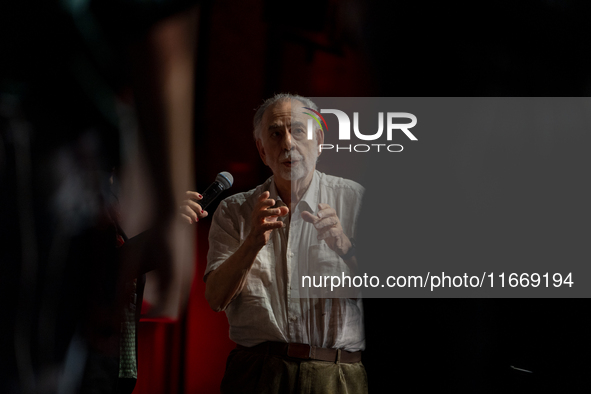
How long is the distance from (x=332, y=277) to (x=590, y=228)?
1155 millimetres

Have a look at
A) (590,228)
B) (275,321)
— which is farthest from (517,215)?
(275,321)

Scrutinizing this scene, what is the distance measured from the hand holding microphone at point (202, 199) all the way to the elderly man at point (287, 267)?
0.07 m

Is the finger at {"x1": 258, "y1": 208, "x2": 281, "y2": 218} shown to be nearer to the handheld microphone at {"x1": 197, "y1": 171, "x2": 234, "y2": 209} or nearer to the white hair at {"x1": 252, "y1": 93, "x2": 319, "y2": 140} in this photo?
the handheld microphone at {"x1": 197, "y1": 171, "x2": 234, "y2": 209}

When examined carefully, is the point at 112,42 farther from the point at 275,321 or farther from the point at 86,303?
the point at 275,321

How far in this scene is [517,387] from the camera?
193cm

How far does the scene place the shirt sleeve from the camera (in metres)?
1.89

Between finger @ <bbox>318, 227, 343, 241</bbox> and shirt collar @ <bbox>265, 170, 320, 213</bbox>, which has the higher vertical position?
shirt collar @ <bbox>265, 170, 320, 213</bbox>

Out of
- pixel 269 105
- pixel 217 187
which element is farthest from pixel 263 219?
pixel 269 105

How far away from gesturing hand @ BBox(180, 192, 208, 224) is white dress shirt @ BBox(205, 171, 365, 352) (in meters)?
0.08

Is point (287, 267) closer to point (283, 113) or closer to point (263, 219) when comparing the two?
point (263, 219)

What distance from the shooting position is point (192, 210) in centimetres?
202

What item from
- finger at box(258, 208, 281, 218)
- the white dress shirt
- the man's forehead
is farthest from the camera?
the man's forehead

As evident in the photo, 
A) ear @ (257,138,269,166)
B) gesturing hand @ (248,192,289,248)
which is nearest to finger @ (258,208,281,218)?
A: gesturing hand @ (248,192,289,248)

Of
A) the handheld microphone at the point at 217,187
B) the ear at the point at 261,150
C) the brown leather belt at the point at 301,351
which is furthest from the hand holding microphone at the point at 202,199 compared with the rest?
the brown leather belt at the point at 301,351
